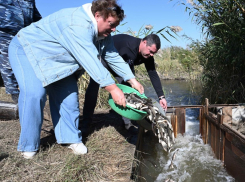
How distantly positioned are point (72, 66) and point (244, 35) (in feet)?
12.2

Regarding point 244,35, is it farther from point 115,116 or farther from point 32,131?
point 32,131

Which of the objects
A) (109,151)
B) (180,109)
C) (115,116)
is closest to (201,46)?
(180,109)

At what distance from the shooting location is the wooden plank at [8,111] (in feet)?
11.7

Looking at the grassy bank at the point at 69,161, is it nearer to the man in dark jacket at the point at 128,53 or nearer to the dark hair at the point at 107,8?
the man in dark jacket at the point at 128,53

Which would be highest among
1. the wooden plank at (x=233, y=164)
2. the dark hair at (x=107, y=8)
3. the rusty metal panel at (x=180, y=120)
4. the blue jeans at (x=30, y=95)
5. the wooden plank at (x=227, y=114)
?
the dark hair at (x=107, y=8)

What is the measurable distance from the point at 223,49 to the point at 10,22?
4158 millimetres

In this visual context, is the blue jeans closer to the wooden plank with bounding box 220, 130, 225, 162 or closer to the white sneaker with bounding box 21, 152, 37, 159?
the white sneaker with bounding box 21, 152, 37, 159

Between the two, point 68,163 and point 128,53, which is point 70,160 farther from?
point 128,53

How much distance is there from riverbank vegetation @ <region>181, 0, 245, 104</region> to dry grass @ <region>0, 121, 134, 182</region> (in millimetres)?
3017

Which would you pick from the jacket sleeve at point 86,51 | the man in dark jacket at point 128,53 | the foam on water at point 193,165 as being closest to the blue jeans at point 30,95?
the jacket sleeve at point 86,51

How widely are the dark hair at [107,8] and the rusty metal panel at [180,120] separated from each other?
10.5 ft

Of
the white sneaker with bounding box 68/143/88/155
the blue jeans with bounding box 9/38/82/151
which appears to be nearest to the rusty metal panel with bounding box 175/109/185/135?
the white sneaker with bounding box 68/143/88/155

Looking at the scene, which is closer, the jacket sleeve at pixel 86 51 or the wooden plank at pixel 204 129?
the jacket sleeve at pixel 86 51

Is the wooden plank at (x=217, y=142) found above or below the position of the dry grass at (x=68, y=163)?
below
